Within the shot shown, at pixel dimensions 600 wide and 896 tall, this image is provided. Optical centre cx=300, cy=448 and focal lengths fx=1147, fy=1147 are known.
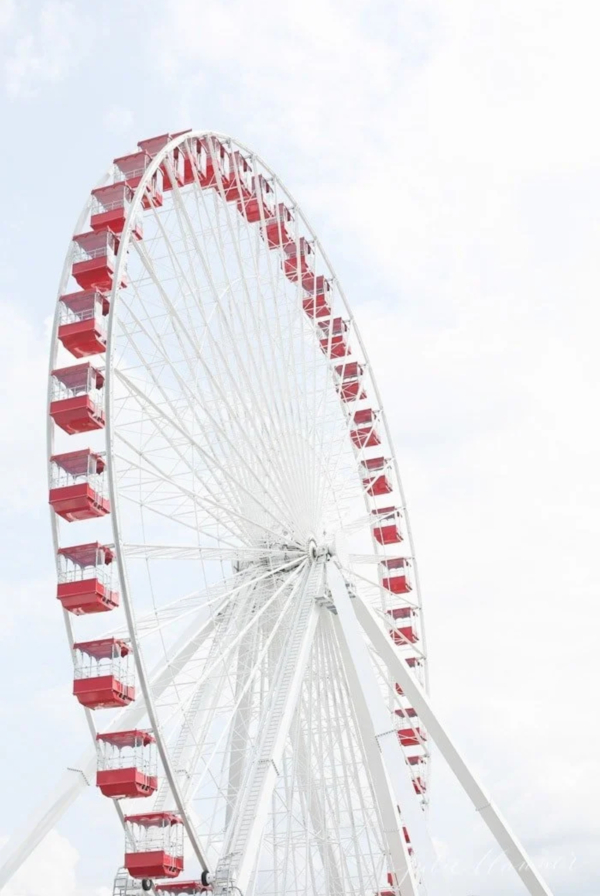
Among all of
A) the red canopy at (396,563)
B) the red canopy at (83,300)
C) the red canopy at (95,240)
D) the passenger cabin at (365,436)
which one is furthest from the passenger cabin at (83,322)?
the red canopy at (396,563)

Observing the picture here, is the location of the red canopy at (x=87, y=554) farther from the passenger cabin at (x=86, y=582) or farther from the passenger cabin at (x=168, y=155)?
the passenger cabin at (x=168, y=155)

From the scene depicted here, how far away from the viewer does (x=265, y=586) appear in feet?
73.8

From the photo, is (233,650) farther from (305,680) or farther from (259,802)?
(259,802)

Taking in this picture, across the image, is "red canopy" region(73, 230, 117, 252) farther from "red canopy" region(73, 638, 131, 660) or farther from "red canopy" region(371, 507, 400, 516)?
"red canopy" region(371, 507, 400, 516)

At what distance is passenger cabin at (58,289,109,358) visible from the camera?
19.0 metres

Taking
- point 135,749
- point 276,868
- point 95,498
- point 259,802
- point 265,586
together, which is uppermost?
point 95,498

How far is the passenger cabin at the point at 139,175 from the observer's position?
808 inches

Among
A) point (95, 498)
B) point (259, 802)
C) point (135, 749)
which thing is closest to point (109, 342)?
point (95, 498)

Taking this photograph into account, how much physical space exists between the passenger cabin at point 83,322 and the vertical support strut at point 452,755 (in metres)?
7.04

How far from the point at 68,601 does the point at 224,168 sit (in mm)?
10523

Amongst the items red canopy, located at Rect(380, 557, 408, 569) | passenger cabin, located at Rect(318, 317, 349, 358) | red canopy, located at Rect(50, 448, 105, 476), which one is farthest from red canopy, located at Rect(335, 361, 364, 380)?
red canopy, located at Rect(50, 448, 105, 476)

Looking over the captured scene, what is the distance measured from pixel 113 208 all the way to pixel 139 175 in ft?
3.32

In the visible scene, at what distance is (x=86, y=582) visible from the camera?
17844mm

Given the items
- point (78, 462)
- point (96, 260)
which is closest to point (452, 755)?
point (78, 462)
